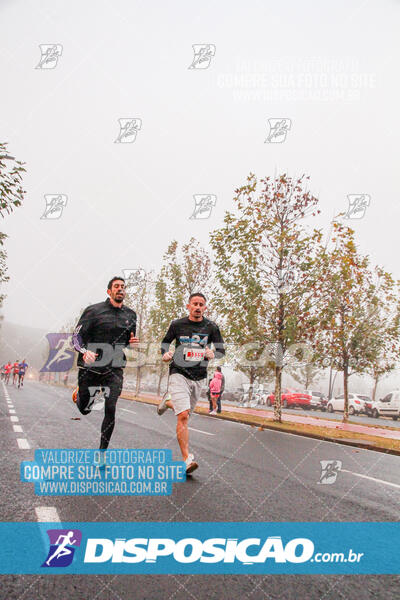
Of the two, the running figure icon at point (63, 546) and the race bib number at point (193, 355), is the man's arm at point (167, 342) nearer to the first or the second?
the race bib number at point (193, 355)

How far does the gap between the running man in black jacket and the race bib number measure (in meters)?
0.61

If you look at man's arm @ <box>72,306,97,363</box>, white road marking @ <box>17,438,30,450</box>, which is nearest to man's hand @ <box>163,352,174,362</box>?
man's arm @ <box>72,306,97,363</box>

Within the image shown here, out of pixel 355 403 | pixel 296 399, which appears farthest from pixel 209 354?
pixel 296 399

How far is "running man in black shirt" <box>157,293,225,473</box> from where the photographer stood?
17.9 feet

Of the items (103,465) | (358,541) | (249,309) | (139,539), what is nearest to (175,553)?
(139,539)

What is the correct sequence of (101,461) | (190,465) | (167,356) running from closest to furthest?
(167,356), (101,461), (190,465)

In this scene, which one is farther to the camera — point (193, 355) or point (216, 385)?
point (216, 385)

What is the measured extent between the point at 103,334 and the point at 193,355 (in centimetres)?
104

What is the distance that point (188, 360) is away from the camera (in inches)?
219

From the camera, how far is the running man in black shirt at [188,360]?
5.46m

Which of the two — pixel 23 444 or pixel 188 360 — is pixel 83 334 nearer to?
pixel 188 360

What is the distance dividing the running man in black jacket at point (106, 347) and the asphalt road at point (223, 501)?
107 centimetres

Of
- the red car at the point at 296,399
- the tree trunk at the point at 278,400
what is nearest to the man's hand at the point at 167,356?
the tree trunk at the point at 278,400

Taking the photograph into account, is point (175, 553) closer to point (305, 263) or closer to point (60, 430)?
point (60, 430)
